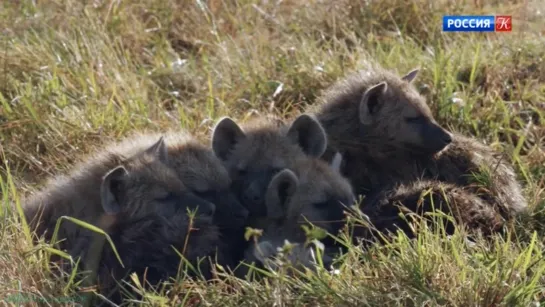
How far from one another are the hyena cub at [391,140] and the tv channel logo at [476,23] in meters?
1.58

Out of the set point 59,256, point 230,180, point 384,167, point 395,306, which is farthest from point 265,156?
point 395,306

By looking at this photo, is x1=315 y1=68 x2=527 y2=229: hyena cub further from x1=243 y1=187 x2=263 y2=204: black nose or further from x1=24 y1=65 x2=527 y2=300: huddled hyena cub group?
x1=243 y1=187 x2=263 y2=204: black nose

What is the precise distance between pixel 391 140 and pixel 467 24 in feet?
6.59

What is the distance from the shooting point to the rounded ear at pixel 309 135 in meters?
5.28

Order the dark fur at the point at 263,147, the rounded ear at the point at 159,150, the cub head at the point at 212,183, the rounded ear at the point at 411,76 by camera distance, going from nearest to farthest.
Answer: the cub head at the point at 212,183, the rounded ear at the point at 159,150, the dark fur at the point at 263,147, the rounded ear at the point at 411,76

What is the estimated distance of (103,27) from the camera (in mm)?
7035

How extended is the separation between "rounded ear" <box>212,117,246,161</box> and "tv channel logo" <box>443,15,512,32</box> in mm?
2505

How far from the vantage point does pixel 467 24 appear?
289 inches

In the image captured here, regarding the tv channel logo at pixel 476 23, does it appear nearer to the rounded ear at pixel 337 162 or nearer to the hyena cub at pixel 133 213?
the rounded ear at pixel 337 162

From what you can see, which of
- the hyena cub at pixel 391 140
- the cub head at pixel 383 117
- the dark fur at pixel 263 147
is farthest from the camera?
the cub head at pixel 383 117

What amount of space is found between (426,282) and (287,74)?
9.67ft

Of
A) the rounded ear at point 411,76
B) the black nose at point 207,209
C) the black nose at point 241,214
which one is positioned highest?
the rounded ear at point 411,76

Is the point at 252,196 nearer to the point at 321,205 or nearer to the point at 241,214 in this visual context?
the point at 241,214

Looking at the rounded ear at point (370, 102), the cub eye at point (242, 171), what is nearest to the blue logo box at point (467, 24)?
the rounded ear at point (370, 102)
